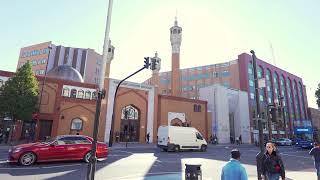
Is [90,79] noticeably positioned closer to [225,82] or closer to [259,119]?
[225,82]

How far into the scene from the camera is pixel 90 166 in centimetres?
643

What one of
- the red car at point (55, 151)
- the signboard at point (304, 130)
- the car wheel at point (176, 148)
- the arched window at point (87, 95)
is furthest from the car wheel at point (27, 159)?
the signboard at point (304, 130)

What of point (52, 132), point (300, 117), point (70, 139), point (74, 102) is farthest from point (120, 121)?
point (300, 117)

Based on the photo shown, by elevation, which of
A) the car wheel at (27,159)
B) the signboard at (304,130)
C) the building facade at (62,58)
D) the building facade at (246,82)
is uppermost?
the building facade at (62,58)

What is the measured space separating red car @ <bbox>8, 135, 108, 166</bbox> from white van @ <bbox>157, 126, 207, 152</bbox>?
9881mm

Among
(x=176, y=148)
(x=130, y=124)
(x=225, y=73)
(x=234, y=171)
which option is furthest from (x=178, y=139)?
(x=225, y=73)

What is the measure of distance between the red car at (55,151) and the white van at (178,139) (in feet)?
32.4

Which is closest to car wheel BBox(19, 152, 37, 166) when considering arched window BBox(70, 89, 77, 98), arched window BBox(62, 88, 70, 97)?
arched window BBox(62, 88, 70, 97)

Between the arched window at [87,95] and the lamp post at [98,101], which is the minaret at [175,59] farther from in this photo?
the lamp post at [98,101]

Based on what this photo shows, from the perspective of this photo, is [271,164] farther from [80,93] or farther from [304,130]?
[304,130]

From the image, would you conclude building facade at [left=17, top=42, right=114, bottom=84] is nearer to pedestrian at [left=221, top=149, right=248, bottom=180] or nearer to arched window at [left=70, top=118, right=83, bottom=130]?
arched window at [left=70, top=118, right=83, bottom=130]

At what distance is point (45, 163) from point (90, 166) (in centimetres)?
737

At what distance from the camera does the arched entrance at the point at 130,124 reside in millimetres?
35094

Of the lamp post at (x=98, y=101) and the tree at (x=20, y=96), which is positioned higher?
the tree at (x=20, y=96)
